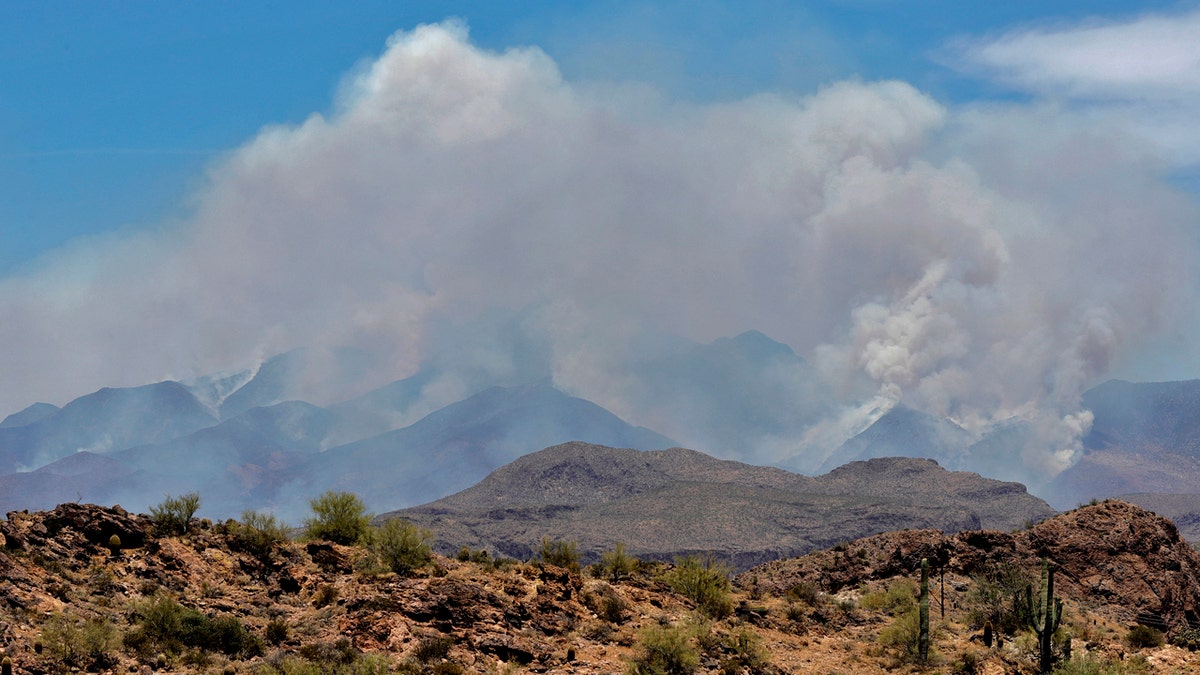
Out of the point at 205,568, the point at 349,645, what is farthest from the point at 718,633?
the point at 205,568

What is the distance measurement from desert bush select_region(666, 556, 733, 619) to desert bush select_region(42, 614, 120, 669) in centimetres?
2167

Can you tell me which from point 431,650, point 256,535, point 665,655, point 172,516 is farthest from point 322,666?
point 172,516

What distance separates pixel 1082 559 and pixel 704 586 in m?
23.9

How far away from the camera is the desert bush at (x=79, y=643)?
28984 mm

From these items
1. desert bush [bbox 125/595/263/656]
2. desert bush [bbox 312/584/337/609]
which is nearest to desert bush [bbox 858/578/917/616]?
desert bush [bbox 312/584/337/609]

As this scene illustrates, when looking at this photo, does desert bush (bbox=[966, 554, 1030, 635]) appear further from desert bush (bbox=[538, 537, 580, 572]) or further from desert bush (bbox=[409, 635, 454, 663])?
desert bush (bbox=[409, 635, 454, 663])

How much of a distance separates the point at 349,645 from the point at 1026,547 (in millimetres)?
38676

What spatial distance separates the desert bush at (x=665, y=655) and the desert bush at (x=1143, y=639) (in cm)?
1767

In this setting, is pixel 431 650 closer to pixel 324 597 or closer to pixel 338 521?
pixel 324 597

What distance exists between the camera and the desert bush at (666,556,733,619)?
43.1 meters

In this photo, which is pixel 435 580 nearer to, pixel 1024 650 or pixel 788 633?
pixel 788 633

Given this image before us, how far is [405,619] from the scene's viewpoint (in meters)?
35.4

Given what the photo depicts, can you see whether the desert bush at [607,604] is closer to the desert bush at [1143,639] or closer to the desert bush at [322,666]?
the desert bush at [322,666]

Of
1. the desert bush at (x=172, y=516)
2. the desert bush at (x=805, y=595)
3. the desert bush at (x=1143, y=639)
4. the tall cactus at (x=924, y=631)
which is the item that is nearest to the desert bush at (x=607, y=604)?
the tall cactus at (x=924, y=631)
